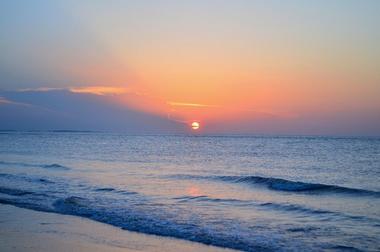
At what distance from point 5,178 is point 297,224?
19562 mm

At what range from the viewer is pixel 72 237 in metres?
11.8

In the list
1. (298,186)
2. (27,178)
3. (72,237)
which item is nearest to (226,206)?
(72,237)

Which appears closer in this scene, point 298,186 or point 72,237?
point 72,237

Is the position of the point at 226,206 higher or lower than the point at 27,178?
higher

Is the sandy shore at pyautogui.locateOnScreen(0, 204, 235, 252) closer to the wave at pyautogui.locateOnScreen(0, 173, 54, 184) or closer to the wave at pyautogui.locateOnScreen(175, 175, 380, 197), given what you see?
the wave at pyautogui.locateOnScreen(0, 173, 54, 184)

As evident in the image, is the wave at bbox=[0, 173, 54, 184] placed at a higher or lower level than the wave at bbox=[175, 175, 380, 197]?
lower

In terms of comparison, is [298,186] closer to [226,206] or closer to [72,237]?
[226,206]

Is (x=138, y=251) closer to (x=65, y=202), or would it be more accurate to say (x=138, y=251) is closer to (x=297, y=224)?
(x=297, y=224)

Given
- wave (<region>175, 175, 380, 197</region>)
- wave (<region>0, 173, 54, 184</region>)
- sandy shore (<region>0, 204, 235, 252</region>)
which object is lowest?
wave (<region>0, 173, 54, 184</region>)

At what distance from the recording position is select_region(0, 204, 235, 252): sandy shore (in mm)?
10727

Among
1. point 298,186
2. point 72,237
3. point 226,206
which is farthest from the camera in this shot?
point 298,186

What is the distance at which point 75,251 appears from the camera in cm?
1024

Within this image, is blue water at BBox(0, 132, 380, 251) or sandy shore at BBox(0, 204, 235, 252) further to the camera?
blue water at BBox(0, 132, 380, 251)

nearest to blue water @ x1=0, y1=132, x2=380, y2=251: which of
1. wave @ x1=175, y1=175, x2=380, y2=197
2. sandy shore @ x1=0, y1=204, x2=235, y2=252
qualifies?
wave @ x1=175, y1=175, x2=380, y2=197
